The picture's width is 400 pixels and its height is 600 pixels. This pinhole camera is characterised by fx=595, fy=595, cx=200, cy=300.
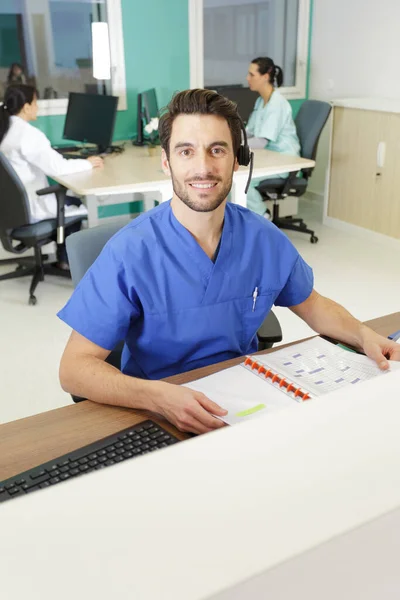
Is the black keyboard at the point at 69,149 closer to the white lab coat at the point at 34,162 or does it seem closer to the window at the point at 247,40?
the white lab coat at the point at 34,162

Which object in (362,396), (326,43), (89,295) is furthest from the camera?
(326,43)

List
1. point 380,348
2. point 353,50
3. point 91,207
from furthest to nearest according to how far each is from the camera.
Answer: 1. point 353,50
2. point 91,207
3. point 380,348

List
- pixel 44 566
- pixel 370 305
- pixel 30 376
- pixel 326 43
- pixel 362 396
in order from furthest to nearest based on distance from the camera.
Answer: pixel 326 43 < pixel 370 305 < pixel 30 376 < pixel 362 396 < pixel 44 566

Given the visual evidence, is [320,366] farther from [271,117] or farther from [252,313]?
[271,117]

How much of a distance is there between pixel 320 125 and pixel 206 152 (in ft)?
9.91

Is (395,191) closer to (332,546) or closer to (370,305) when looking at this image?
(370,305)

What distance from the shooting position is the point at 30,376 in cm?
269

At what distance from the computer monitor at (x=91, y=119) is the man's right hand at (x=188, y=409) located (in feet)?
10.3

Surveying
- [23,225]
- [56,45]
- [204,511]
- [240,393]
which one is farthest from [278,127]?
[204,511]

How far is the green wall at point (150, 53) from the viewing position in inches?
169

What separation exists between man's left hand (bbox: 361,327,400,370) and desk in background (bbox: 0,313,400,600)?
38.2 inches

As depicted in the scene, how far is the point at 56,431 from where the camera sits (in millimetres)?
1059

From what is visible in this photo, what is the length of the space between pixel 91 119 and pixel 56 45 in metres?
0.70

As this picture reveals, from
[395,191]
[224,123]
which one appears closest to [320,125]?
[395,191]
